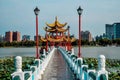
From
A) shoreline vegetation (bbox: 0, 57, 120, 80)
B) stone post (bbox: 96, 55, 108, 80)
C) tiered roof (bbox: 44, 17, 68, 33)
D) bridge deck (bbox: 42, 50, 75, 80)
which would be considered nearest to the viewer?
stone post (bbox: 96, 55, 108, 80)

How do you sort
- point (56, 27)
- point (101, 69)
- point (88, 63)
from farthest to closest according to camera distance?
1. point (56, 27)
2. point (88, 63)
3. point (101, 69)

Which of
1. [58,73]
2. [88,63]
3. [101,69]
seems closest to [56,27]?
[88,63]

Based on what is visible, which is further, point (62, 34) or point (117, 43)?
point (117, 43)

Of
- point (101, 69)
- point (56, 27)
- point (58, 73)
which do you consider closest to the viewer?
point (101, 69)

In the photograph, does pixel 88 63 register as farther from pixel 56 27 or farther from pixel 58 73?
pixel 56 27

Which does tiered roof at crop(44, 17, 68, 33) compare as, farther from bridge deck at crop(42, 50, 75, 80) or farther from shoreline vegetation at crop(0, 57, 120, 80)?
bridge deck at crop(42, 50, 75, 80)

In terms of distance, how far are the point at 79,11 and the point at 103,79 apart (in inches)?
482

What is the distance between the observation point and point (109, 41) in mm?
154250

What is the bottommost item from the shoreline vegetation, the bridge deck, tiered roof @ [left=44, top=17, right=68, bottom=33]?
the shoreline vegetation

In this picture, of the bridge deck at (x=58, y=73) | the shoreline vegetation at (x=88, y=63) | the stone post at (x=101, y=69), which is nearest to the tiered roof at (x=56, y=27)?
the shoreline vegetation at (x=88, y=63)

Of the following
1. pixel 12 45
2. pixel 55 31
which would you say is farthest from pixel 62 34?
pixel 12 45

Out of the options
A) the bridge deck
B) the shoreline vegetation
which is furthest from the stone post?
the shoreline vegetation

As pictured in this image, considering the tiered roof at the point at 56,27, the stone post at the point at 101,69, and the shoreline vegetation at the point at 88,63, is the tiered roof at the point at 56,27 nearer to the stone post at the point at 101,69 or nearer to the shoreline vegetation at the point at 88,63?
the shoreline vegetation at the point at 88,63

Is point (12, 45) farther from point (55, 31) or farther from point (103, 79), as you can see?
point (103, 79)
